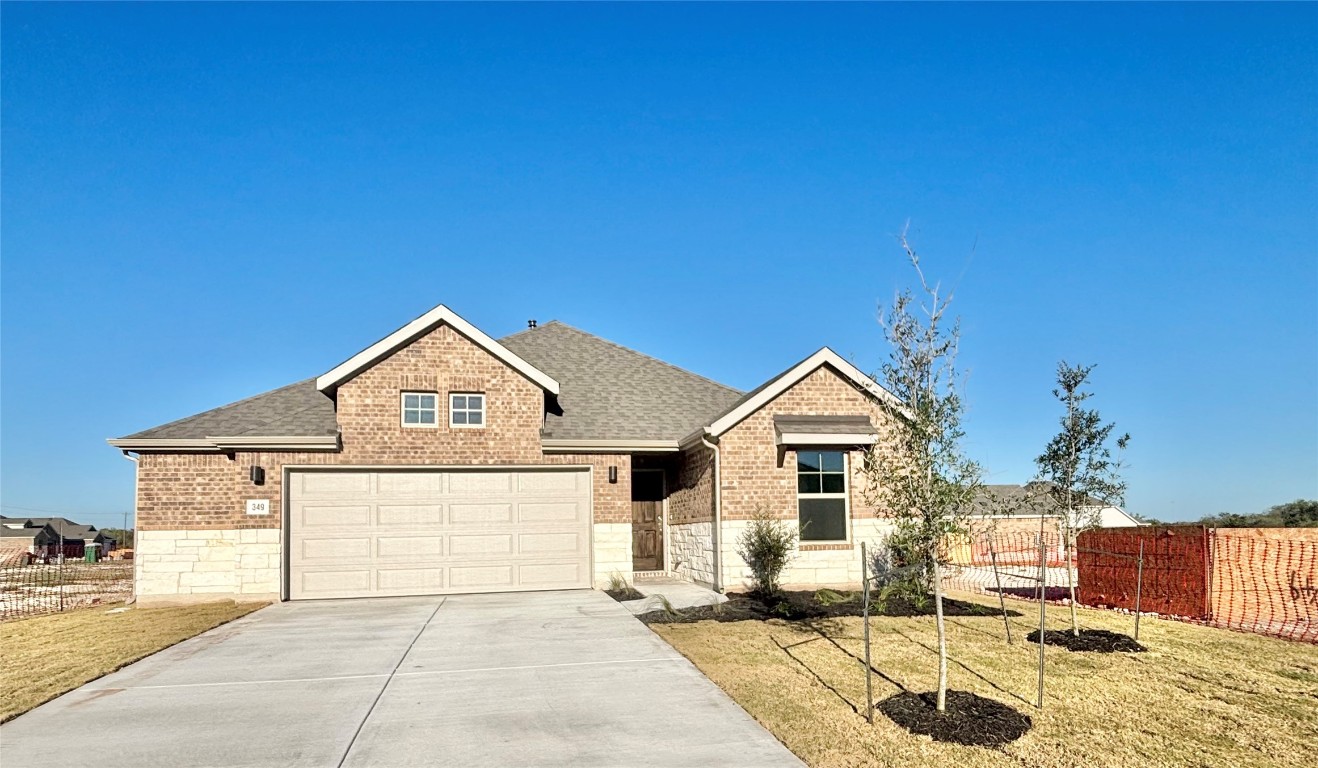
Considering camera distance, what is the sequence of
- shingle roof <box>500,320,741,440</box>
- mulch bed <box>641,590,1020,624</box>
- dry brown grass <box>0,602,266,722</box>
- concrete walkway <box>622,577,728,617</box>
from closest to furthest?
dry brown grass <box>0,602,266,722</box>
mulch bed <box>641,590,1020,624</box>
concrete walkway <box>622,577,728,617</box>
shingle roof <box>500,320,741,440</box>

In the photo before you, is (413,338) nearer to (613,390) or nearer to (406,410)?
(406,410)

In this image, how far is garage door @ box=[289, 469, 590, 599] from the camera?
637 inches

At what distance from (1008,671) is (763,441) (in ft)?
24.2

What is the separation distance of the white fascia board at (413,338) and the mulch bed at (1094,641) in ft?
32.7

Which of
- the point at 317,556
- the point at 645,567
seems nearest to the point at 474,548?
the point at 317,556

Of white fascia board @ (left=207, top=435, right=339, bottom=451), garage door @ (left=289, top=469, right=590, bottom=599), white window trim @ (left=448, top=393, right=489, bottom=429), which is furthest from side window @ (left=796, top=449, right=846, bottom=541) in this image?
white fascia board @ (left=207, top=435, right=339, bottom=451)

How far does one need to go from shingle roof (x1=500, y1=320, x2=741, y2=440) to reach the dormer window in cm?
134

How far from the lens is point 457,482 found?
16.7m

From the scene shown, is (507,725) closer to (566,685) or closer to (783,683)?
(566,685)

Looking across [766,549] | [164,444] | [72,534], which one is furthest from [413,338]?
[72,534]

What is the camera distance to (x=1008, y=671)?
9.14 meters

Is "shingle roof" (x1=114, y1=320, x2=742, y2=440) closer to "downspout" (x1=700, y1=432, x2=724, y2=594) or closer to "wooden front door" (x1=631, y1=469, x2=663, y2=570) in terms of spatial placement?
"wooden front door" (x1=631, y1=469, x2=663, y2=570)

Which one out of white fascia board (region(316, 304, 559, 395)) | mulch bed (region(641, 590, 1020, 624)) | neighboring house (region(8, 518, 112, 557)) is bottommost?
neighboring house (region(8, 518, 112, 557))

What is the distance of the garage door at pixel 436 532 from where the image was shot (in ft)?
53.1
